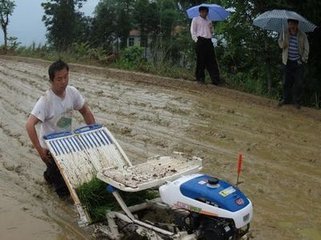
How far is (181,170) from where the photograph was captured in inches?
173

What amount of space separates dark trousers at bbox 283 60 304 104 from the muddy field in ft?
1.18

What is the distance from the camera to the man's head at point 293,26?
10047mm

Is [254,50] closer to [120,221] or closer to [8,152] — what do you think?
[8,152]

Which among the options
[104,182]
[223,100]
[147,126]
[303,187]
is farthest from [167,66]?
[104,182]

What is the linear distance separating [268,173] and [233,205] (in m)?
2.66

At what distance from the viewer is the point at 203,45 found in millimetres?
12000

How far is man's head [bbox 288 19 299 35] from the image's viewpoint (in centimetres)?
1005

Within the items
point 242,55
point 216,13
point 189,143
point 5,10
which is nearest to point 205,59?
point 216,13

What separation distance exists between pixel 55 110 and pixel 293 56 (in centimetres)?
603

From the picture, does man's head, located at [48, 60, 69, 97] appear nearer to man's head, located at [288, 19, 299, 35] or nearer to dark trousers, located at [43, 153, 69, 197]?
dark trousers, located at [43, 153, 69, 197]

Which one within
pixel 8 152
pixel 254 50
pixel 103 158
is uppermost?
pixel 254 50

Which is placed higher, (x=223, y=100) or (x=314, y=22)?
→ (x=314, y=22)

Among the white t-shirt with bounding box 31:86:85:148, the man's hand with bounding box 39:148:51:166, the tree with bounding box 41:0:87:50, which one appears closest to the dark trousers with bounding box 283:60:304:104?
the white t-shirt with bounding box 31:86:85:148

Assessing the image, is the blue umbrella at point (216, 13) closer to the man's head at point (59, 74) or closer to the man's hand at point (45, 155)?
the man's head at point (59, 74)
